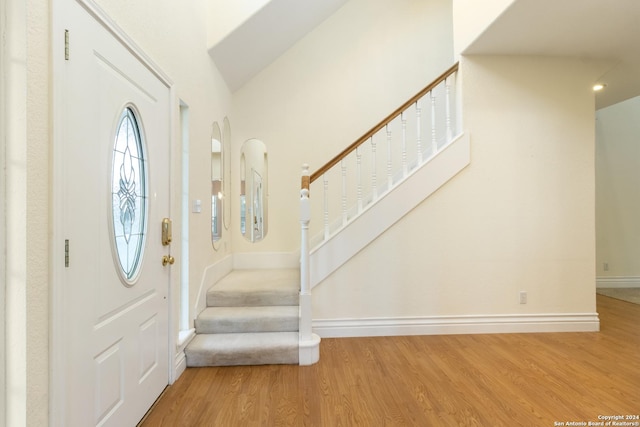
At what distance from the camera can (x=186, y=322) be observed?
99.0 inches

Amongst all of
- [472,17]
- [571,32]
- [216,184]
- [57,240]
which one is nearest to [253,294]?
[216,184]

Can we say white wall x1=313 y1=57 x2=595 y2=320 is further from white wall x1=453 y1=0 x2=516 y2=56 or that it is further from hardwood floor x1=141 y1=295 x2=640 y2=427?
hardwood floor x1=141 y1=295 x2=640 y2=427

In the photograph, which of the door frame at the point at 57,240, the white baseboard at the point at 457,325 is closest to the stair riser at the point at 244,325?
the white baseboard at the point at 457,325

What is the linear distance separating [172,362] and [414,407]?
1.65m

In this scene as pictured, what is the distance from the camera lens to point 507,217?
306 centimetres

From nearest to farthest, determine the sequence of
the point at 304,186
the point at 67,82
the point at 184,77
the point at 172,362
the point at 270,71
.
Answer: the point at 67,82 → the point at 172,362 → the point at 184,77 → the point at 304,186 → the point at 270,71

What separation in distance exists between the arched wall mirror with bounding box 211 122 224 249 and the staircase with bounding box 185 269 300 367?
571 millimetres

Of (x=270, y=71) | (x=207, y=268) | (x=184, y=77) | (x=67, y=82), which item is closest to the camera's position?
(x=67, y=82)

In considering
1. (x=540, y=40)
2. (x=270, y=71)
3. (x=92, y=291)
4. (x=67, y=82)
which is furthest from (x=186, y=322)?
(x=540, y=40)

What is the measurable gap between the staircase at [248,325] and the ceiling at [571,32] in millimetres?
2945

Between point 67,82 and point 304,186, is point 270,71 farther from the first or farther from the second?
point 67,82

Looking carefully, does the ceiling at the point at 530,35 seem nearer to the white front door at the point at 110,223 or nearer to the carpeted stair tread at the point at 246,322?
the white front door at the point at 110,223

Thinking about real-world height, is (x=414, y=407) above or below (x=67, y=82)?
below

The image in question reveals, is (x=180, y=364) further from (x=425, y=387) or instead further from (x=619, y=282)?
(x=619, y=282)
